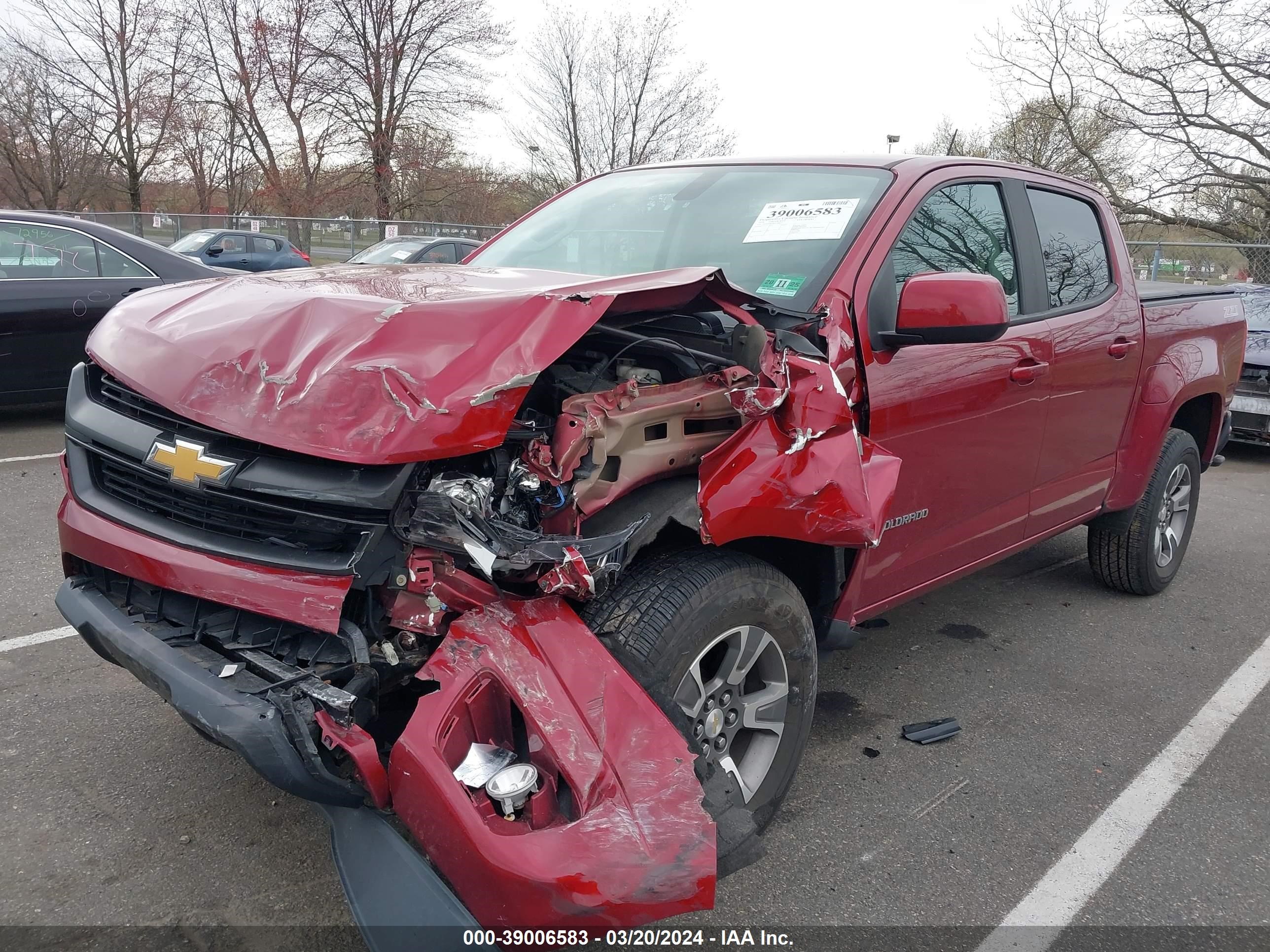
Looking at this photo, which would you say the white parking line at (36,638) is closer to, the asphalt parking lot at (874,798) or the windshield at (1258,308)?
the asphalt parking lot at (874,798)

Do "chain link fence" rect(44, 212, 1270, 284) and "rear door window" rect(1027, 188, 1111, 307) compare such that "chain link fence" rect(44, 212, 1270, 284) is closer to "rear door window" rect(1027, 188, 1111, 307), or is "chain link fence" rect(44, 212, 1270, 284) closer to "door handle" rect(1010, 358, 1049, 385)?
"rear door window" rect(1027, 188, 1111, 307)

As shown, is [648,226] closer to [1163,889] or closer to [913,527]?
[913,527]

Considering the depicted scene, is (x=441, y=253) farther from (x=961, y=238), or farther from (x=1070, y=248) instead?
(x=961, y=238)

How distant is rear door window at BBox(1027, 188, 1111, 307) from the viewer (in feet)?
12.2

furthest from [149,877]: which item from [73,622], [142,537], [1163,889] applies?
[1163,889]

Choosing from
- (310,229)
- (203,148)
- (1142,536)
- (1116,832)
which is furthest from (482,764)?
(203,148)

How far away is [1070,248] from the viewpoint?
3.89 m

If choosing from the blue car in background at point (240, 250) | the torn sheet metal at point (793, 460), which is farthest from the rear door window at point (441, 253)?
the torn sheet metal at point (793, 460)

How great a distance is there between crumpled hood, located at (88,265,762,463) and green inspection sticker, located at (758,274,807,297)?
1.34ft

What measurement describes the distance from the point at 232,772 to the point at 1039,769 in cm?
261

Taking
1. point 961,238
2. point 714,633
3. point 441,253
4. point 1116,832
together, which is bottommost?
point 1116,832

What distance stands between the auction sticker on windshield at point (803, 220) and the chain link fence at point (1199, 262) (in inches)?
577

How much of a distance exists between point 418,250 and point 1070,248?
10.8 meters

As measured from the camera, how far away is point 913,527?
3012mm
